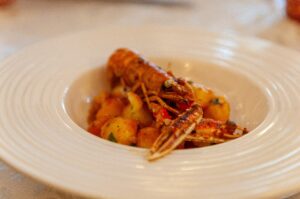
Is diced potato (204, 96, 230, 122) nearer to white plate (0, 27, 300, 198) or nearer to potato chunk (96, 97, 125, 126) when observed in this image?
white plate (0, 27, 300, 198)

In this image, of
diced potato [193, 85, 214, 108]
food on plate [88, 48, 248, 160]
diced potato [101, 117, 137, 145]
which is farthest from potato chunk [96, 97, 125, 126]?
diced potato [193, 85, 214, 108]

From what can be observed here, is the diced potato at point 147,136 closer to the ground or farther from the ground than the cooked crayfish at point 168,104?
closer to the ground

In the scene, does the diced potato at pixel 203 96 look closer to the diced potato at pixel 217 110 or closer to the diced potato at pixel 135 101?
the diced potato at pixel 217 110

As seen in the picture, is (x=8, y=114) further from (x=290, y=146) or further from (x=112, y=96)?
(x=290, y=146)

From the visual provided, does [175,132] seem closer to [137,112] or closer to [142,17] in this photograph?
[137,112]

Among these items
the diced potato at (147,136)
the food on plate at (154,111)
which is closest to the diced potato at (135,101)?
the food on plate at (154,111)

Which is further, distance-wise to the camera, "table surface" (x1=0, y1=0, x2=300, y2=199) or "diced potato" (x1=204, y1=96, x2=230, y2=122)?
"table surface" (x1=0, y1=0, x2=300, y2=199)
